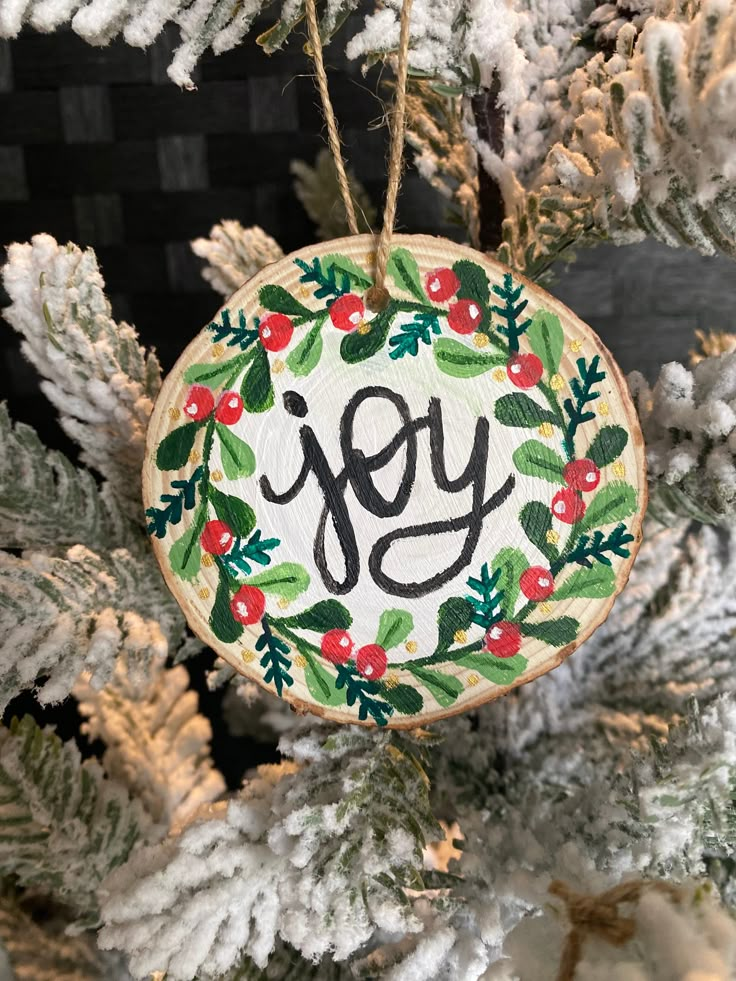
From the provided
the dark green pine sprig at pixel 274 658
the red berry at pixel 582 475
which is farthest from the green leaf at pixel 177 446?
the red berry at pixel 582 475

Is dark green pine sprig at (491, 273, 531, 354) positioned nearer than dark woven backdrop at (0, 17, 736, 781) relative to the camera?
Yes

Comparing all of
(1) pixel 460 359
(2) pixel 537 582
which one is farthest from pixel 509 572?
(1) pixel 460 359

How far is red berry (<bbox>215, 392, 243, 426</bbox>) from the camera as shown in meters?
0.43

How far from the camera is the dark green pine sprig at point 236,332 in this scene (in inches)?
16.7

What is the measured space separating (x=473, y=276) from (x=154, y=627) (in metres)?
0.27

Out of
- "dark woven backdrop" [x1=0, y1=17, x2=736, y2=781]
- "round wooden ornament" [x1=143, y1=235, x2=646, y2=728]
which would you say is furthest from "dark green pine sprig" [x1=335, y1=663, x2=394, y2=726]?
"dark woven backdrop" [x1=0, y1=17, x2=736, y2=781]

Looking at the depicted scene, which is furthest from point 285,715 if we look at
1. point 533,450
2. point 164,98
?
point 164,98

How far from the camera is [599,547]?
0.43 meters

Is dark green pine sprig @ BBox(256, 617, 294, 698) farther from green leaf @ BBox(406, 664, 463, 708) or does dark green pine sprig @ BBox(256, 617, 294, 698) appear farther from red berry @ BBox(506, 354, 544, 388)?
red berry @ BBox(506, 354, 544, 388)

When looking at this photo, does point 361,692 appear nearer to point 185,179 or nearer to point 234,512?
point 234,512

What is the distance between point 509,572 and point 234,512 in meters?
0.16

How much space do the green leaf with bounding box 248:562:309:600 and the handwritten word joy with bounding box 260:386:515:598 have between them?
0.01 meters

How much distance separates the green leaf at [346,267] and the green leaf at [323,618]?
18cm

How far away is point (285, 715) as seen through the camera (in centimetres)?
53
